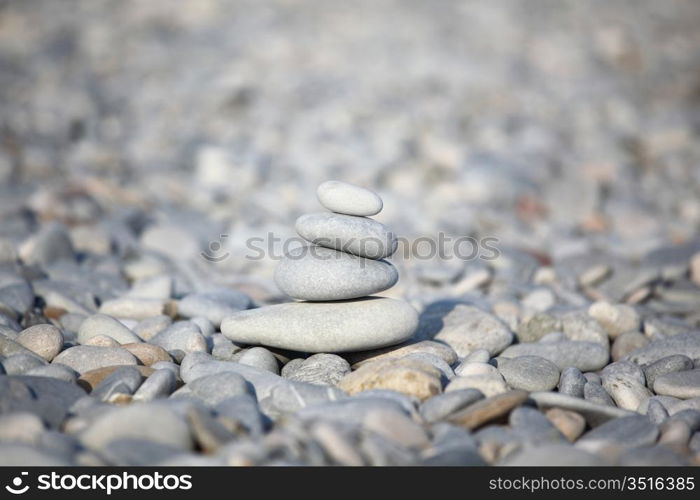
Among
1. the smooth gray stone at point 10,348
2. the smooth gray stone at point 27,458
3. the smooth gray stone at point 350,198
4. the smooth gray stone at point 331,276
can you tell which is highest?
the smooth gray stone at point 350,198

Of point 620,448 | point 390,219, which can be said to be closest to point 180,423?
point 620,448

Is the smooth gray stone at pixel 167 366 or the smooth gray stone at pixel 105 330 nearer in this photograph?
the smooth gray stone at pixel 167 366

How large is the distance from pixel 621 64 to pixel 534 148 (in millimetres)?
4310

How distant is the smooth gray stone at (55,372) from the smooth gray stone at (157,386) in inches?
16.8

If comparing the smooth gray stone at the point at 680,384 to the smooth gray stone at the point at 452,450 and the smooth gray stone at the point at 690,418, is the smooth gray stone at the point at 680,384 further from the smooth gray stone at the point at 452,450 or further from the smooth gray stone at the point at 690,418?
the smooth gray stone at the point at 452,450

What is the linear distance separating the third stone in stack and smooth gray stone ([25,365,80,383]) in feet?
3.43

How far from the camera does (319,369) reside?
168 inches

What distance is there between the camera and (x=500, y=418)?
3.57 m

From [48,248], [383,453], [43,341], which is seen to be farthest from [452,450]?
[48,248]

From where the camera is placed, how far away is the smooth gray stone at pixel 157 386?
369 centimetres

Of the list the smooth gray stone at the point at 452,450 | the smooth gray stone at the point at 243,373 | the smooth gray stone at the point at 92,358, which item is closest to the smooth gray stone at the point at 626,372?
the smooth gray stone at the point at 452,450

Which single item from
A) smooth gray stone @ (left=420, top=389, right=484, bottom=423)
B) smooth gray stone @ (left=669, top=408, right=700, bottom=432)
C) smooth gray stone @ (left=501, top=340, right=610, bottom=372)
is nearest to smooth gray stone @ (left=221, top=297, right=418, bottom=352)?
smooth gray stone @ (left=420, top=389, right=484, bottom=423)

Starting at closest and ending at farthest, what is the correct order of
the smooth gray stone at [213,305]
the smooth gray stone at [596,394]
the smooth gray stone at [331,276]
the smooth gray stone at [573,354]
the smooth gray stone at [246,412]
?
1. the smooth gray stone at [246,412]
2. the smooth gray stone at [596,394]
3. the smooth gray stone at [331,276]
4. the smooth gray stone at [573,354]
5. the smooth gray stone at [213,305]
